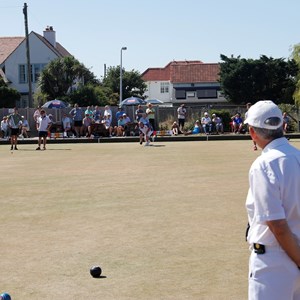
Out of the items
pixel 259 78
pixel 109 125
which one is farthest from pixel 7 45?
pixel 109 125

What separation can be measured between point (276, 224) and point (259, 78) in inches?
2421

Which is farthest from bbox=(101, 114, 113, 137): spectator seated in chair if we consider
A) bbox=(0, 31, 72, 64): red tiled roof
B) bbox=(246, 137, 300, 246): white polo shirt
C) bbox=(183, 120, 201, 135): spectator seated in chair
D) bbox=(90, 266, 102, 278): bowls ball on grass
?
bbox=(0, 31, 72, 64): red tiled roof

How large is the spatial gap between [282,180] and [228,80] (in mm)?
62413

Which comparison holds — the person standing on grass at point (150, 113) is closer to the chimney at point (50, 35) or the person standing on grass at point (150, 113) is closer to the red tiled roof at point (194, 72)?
the chimney at point (50, 35)

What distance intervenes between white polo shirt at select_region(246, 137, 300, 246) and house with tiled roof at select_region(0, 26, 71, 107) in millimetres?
57811

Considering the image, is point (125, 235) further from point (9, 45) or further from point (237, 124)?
point (9, 45)

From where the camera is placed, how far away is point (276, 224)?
3.45 meters

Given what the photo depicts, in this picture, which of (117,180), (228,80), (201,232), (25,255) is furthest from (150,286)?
(228,80)

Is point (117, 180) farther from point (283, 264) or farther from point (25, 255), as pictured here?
point (283, 264)

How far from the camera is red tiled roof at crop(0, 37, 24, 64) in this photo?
60.9 metres

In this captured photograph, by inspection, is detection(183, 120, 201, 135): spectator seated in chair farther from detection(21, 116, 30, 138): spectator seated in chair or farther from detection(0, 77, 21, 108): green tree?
detection(0, 77, 21, 108): green tree

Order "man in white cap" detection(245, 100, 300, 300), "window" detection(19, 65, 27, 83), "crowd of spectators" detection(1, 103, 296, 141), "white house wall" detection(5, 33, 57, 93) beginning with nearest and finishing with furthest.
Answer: "man in white cap" detection(245, 100, 300, 300), "crowd of spectators" detection(1, 103, 296, 141), "white house wall" detection(5, 33, 57, 93), "window" detection(19, 65, 27, 83)

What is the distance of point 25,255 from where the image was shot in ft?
23.1

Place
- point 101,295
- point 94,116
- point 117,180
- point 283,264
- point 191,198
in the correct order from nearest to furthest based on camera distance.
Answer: point 283,264 < point 101,295 < point 191,198 < point 117,180 < point 94,116
